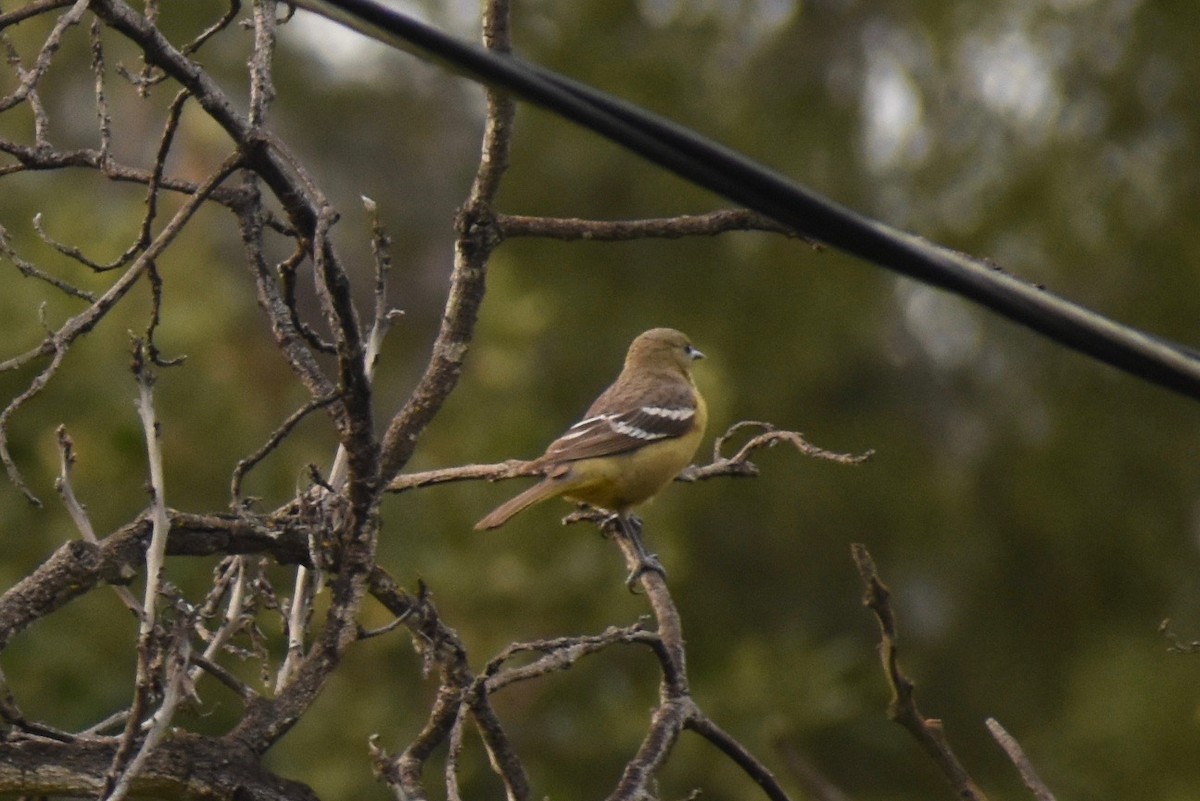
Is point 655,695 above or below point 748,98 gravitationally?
below

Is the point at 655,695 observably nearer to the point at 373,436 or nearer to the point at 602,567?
the point at 602,567

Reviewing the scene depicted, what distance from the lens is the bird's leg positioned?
176 inches

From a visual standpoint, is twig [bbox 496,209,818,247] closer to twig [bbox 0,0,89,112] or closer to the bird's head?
twig [bbox 0,0,89,112]

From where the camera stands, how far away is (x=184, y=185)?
142 inches

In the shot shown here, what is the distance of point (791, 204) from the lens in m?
2.21

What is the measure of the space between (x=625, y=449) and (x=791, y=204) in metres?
4.48

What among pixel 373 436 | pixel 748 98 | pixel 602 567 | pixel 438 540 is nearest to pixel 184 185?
pixel 373 436

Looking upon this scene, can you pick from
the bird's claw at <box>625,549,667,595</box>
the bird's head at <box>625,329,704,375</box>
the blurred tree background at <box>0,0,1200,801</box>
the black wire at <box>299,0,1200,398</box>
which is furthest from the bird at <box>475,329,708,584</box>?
the blurred tree background at <box>0,0,1200,801</box>

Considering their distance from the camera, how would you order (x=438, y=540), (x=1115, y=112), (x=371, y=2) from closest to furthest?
1. (x=371, y=2)
2. (x=438, y=540)
3. (x=1115, y=112)

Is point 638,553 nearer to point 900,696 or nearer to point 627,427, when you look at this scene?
point 627,427

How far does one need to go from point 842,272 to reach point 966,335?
1213 millimetres

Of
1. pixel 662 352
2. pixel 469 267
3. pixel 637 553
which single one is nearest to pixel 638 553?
pixel 637 553

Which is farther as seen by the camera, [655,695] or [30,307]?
[655,695]

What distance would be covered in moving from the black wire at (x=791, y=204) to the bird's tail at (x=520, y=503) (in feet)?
12.2
